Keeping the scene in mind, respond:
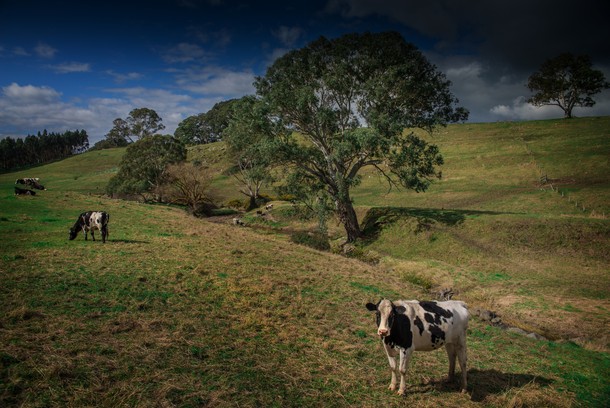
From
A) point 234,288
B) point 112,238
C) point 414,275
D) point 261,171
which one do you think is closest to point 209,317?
point 234,288

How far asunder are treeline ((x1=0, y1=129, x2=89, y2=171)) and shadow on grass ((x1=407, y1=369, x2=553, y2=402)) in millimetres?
169221

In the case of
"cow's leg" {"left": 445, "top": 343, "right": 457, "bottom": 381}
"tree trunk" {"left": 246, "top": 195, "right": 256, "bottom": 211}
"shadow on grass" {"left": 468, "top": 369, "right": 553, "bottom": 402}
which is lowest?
"shadow on grass" {"left": 468, "top": 369, "right": 553, "bottom": 402}

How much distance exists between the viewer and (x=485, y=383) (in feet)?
33.1

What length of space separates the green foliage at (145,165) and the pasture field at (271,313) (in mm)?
25677

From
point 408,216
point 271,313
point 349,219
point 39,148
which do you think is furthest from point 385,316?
point 39,148

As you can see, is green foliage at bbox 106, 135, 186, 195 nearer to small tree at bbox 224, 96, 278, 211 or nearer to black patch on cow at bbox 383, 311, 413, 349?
small tree at bbox 224, 96, 278, 211

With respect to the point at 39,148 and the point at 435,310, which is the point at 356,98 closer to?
the point at 435,310

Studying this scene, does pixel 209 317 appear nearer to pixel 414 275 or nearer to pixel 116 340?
pixel 116 340

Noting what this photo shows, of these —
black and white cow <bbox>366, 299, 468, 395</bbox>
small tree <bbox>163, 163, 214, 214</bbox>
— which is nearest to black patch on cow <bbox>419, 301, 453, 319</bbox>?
black and white cow <bbox>366, 299, 468, 395</bbox>

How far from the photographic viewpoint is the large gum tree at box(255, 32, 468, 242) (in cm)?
3189

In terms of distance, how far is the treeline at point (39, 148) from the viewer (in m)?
143

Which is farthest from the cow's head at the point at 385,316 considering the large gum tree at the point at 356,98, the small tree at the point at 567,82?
the small tree at the point at 567,82

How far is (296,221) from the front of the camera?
4616 centimetres

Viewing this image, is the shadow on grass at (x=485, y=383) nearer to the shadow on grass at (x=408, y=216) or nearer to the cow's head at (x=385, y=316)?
the cow's head at (x=385, y=316)
